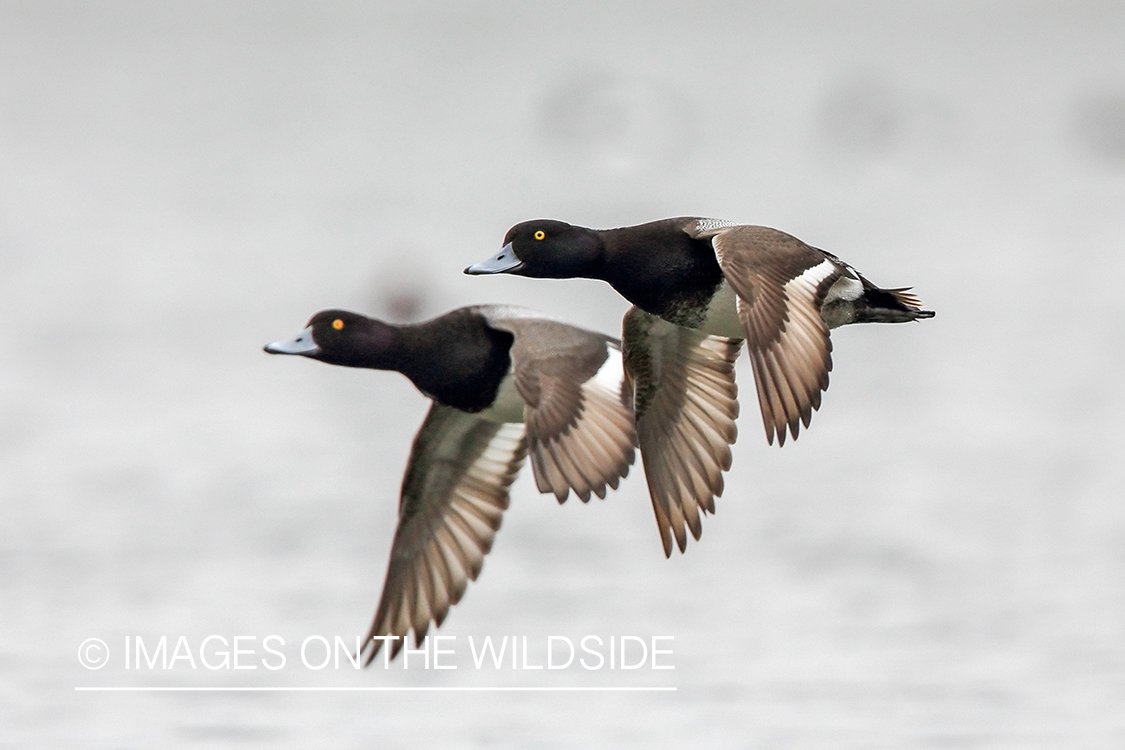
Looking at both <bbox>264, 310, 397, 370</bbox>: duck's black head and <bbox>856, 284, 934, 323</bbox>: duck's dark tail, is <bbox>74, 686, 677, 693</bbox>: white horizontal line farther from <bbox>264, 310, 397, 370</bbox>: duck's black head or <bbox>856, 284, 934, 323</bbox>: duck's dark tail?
<bbox>856, 284, 934, 323</bbox>: duck's dark tail

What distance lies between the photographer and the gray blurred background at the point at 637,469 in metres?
11.9

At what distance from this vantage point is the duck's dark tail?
773 cm

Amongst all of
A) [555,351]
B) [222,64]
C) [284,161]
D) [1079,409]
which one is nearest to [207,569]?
[555,351]

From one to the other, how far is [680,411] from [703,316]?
549mm

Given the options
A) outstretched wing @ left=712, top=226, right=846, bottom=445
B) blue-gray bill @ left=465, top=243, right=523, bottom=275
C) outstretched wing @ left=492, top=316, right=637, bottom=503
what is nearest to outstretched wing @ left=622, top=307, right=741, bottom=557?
outstretched wing @ left=492, top=316, right=637, bottom=503

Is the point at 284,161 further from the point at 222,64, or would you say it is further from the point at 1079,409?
the point at 1079,409

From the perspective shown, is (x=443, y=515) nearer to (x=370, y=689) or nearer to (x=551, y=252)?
(x=551, y=252)

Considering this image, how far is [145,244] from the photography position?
28453mm

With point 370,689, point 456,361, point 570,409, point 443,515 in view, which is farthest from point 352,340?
point 370,689

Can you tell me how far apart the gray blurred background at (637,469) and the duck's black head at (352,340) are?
11.2 ft

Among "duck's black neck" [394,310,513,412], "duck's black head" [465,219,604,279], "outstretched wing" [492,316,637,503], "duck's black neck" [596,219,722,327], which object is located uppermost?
"duck's black head" [465,219,604,279]

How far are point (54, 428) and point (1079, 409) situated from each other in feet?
29.4

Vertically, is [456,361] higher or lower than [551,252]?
lower

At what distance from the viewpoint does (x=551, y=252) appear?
310 inches
